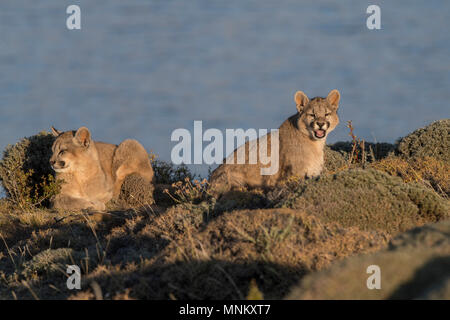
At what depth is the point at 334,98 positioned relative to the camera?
12.2 metres

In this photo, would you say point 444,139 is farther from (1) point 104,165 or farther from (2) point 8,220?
(2) point 8,220

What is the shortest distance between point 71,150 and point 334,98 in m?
6.61

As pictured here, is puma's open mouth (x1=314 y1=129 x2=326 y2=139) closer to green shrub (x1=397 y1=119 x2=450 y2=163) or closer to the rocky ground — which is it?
the rocky ground

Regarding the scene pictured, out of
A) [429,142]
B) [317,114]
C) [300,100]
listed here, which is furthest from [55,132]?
[429,142]

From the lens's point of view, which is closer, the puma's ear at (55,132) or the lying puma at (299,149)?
the lying puma at (299,149)

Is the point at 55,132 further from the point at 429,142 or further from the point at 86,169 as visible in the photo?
the point at 429,142

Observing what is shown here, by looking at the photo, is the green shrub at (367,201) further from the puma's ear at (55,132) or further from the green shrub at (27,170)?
the green shrub at (27,170)

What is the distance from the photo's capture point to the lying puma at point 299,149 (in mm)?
11820

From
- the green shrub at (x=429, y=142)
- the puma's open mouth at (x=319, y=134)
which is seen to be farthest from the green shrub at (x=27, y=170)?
the green shrub at (x=429, y=142)

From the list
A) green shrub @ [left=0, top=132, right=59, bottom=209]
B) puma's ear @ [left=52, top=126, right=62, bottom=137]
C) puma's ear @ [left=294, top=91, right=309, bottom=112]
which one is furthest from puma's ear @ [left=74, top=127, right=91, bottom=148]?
puma's ear @ [left=294, top=91, right=309, bottom=112]

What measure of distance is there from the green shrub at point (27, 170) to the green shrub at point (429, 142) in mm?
11124
